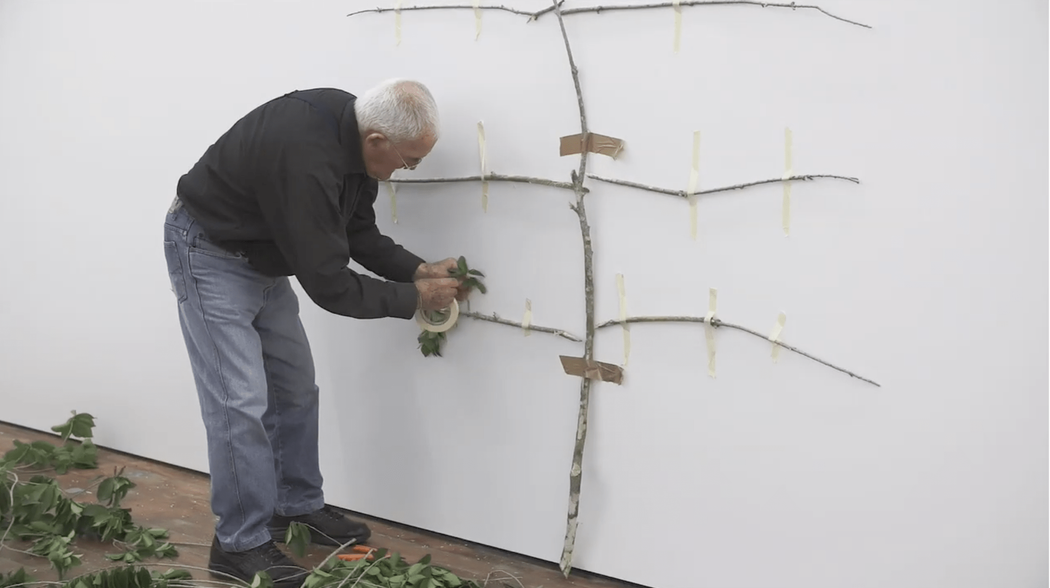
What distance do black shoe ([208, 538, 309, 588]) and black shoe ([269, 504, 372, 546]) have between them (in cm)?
17

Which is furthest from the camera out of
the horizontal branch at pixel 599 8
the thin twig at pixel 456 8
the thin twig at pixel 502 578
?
the thin twig at pixel 502 578

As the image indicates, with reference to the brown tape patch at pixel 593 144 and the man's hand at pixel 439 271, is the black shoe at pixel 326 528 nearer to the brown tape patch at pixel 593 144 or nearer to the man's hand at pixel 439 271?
the man's hand at pixel 439 271

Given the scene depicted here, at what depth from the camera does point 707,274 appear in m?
2.20

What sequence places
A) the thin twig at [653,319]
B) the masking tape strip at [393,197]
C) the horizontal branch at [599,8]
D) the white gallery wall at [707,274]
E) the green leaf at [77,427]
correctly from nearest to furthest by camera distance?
the white gallery wall at [707,274] → the horizontal branch at [599,8] → the thin twig at [653,319] → the masking tape strip at [393,197] → the green leaf at [77,427]

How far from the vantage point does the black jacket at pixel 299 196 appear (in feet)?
7.06

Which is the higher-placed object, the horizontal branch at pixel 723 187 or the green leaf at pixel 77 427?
the horizontal branch at pixel 723 187

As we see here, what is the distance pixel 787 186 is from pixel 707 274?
28cm

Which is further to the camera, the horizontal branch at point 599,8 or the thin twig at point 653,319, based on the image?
the thin twig at point 653,319

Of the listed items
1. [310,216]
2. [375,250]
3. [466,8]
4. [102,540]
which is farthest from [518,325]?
[102,540]

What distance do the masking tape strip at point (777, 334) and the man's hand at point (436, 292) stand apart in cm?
81

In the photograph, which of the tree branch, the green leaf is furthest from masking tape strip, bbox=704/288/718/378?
the green leaf

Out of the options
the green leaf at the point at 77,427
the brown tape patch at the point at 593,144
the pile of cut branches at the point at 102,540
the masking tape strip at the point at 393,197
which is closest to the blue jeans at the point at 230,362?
the pile of cut branches at the point at 102,540

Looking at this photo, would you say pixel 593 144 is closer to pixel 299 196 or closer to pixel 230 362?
pixel 299 196

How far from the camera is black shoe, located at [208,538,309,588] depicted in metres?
2.39
